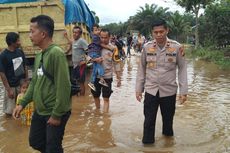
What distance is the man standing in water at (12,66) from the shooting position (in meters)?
6.92

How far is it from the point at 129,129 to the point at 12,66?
230 cm

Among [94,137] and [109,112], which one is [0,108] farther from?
[94,137]

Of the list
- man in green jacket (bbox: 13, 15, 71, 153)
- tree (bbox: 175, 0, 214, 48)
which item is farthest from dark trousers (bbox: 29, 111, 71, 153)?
tree (bbox: 175, 0, 214, 48)

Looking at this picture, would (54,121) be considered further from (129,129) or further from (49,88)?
(129,129)

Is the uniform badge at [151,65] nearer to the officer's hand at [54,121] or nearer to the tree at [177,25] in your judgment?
the officer's hand at [54,121]

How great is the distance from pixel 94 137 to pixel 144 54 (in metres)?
1.57

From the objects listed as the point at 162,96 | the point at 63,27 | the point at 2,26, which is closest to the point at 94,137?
the point at 162,96

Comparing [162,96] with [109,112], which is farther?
[109,112]

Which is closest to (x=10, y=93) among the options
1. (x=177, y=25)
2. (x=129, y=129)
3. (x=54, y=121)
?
(x=129, y=129)

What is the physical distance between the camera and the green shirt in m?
3.79

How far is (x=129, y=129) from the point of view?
6828 mm

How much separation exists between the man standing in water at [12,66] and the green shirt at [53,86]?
9.82 feet

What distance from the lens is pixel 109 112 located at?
818 cm

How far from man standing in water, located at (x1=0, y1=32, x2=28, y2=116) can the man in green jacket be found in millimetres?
2977
